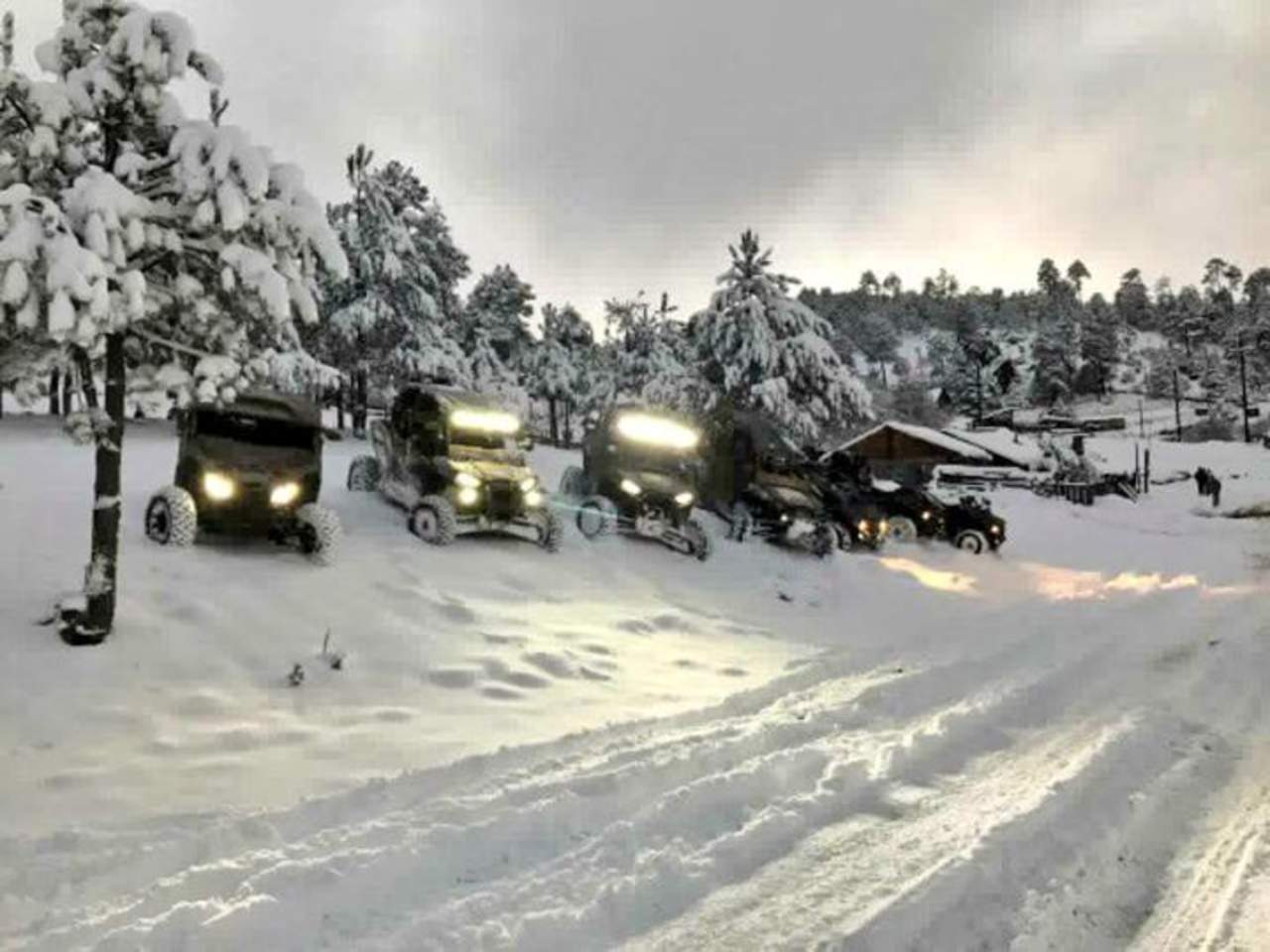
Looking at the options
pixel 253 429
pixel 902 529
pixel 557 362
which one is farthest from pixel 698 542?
pixel 557 362

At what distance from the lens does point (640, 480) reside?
18.2 meters

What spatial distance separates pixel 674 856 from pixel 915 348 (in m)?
183

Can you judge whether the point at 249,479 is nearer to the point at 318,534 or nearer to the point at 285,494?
the point at 285,494

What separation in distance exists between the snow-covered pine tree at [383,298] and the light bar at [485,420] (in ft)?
53.4

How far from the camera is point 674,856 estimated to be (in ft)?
17.6

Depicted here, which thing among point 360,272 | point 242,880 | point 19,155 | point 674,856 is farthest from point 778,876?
point 360,272

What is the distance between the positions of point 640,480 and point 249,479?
294 inches

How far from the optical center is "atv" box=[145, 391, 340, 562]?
1230 cm

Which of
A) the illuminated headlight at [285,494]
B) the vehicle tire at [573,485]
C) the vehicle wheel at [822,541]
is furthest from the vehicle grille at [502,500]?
the vehicle wheel at [822,541]

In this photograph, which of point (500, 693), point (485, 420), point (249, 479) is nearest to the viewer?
point (500, 693)

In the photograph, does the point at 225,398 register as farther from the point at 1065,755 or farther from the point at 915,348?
the point at 915,348

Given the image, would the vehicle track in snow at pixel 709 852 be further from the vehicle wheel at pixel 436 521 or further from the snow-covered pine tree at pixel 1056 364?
the snow-covered pine tree at pixel 1056 364

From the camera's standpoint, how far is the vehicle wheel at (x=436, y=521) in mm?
14891

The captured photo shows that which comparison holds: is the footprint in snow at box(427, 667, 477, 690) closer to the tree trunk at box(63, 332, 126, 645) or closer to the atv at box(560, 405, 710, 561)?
the tree trunk at box(63, 332, 126, 645)
